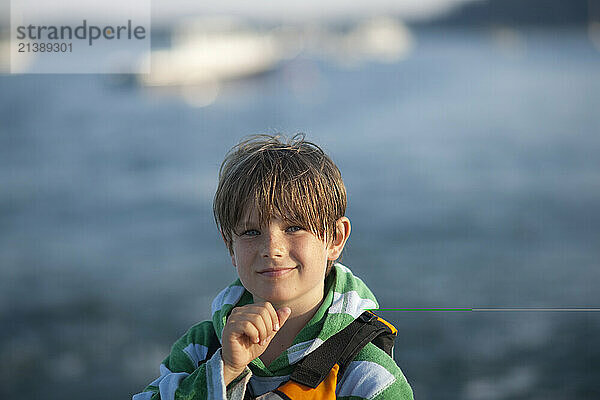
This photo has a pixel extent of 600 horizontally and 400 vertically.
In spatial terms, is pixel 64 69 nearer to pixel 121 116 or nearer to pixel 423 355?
pixel 121 116

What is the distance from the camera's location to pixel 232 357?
29.3 inches

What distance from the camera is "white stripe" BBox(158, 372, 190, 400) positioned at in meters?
0.79

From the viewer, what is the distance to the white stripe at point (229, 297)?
0.89m

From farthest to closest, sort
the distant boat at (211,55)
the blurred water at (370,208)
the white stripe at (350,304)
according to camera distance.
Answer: the distant boat at (211,55)
the blurred water at (370,208)
the white stripe at (350,304)

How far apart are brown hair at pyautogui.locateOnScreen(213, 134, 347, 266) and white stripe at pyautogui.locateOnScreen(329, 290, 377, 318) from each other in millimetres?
77

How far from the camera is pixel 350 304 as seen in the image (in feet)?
2.77

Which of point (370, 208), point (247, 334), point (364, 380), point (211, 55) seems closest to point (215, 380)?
point (247, 334)

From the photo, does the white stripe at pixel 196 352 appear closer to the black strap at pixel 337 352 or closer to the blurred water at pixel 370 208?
the black strap at pixel 337 352

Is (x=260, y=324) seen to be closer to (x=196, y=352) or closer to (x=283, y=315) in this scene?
(x=283, y=315)

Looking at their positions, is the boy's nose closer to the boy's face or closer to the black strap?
the boy's face

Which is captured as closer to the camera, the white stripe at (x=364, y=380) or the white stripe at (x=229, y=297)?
the white stripe at (x=364, y=380)

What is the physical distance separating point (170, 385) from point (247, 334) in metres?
0.14

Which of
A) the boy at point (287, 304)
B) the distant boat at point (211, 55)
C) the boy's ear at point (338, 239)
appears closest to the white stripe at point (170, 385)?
the boy at point (287, 304)

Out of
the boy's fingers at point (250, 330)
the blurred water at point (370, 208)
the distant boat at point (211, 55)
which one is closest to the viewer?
the boy's fingers at point (250, 330)
